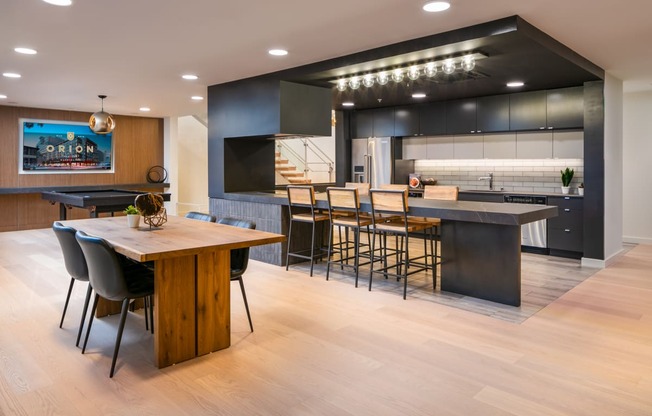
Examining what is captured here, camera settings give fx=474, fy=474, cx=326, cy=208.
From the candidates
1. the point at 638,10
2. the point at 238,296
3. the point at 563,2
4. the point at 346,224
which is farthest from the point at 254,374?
the point at 638,10

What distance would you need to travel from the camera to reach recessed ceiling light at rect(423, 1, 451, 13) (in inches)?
131

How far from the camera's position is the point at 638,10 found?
141 inches

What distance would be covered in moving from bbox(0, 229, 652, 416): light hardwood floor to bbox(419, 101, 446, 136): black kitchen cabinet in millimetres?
3808

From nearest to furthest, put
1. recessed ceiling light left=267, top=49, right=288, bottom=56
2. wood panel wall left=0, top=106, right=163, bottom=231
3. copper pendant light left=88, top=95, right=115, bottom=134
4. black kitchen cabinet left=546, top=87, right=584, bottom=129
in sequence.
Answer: recessed ceiling light left=267, top=49, right=288, bottom=56 → black kitchen cabinet left=546, top=87, right=584, bottom=129 → copper pendant light left=88, top=95, right=115, bottom=134 → wood panel wall left=0, top=106, right=163, bottom=231

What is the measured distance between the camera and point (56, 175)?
32.0 feet

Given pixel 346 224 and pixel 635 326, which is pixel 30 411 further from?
pixel 635 326

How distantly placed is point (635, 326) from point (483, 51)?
2607mm

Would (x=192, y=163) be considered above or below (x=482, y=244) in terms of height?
above

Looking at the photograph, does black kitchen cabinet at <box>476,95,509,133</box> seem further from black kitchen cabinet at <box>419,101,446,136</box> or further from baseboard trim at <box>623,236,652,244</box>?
baseboard trim at <box>623,236,652,244</box>

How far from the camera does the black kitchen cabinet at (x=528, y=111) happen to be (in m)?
6.60

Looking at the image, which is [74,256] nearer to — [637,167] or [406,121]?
[406,121]

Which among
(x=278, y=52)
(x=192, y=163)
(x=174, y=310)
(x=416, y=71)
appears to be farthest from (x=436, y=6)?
(x=192, y=163)

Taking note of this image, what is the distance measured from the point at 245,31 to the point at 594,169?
4.52 metres

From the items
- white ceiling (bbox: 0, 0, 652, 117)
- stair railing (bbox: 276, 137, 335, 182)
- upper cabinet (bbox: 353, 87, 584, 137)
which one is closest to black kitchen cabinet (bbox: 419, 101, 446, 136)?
upper cabinet (bbox: 353, 87, 584, 137)
